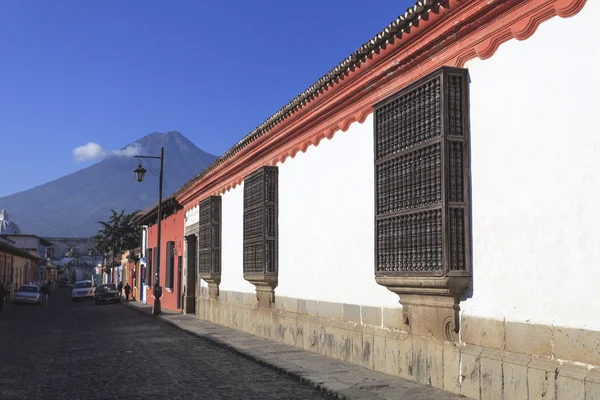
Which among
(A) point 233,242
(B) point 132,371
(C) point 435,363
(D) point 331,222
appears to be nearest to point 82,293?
(A) point 233,242

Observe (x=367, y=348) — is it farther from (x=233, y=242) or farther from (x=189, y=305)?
(x=189, y=305)

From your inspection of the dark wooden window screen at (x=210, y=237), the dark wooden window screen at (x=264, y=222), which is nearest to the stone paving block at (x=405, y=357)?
the dark wooden window screen at (x=264, y=222)

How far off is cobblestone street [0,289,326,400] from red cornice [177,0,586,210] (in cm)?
391

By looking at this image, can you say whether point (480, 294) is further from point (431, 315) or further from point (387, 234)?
point (387, 234)

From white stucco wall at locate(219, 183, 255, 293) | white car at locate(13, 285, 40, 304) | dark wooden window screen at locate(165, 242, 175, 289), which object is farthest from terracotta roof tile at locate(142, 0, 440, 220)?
white car at locate(13, 285, 40, 304)

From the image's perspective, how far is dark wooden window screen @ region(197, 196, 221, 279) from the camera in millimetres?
17328

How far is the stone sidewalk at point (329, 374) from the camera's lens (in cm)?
697

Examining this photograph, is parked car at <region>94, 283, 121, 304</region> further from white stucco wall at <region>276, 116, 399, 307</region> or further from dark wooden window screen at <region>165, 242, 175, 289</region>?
white stucco wall at <region>276, 116, 399, 307</region>

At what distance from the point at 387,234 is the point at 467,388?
218 cm

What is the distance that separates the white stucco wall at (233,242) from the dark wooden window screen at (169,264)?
32.0 ft

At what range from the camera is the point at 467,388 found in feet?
21.5

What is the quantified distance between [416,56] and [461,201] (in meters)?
1.90

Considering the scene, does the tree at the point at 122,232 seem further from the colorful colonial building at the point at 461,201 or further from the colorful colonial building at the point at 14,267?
the colorful colonial building at the point at 461,201

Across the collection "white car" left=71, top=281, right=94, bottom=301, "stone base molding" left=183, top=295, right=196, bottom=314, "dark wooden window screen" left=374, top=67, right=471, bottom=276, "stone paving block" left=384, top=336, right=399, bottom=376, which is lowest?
"white car" left=71, top=281, right=94, bottom=301
